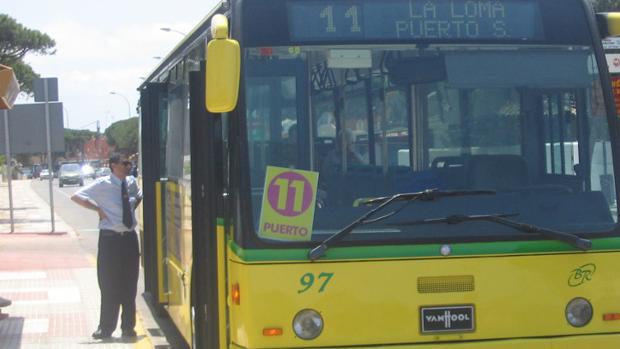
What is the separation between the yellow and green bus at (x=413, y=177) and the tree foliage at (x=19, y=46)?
42.6 metres

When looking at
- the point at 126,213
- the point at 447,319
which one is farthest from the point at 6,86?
the point at 447,319

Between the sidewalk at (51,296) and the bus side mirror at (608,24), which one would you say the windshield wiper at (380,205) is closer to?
the bus side mirror at (608,24)

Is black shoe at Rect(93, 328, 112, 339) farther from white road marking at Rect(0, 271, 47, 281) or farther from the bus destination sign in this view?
white road marking at Rect(0, 271, 47, 281)

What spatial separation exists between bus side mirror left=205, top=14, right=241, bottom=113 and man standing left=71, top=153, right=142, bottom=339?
14.2 ft

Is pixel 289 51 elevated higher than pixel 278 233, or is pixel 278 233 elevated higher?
pixel 289 51

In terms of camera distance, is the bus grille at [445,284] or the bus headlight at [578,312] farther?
the bus headlight at [578,312]

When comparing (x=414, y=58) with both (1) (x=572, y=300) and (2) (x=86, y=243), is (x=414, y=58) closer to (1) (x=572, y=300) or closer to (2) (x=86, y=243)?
(1) (x=572, y=300)

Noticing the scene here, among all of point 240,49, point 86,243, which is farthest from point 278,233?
point 86,243

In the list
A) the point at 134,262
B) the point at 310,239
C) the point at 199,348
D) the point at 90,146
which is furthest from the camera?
the point at 90,146

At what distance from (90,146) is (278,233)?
138m

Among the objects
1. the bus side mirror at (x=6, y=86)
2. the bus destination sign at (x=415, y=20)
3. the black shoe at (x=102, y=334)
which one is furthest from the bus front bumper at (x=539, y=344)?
the bus side mirror at (x=6, y=86)

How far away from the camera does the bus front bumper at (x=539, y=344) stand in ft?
18.1

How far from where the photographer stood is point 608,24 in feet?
19.7

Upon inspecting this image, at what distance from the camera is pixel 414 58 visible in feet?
18.6
